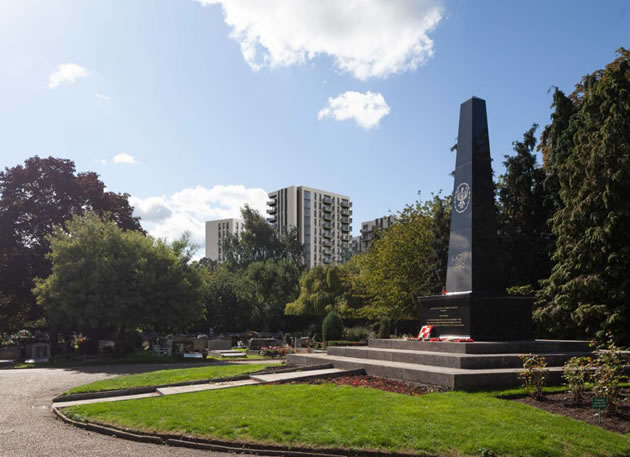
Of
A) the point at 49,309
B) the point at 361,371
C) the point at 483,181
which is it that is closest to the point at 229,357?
the point at 49,309

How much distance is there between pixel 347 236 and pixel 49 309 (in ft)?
375

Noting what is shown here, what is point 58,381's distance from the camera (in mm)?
17438

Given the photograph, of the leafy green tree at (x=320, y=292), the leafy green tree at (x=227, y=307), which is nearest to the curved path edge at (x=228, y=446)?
the leafy green tree at (x=320, y=292)

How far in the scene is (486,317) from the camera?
565 inches

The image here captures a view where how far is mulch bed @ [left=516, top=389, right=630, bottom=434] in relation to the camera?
809cm

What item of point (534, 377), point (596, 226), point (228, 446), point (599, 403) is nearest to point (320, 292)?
point (596, 226)

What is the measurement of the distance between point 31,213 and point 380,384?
94.3 feet

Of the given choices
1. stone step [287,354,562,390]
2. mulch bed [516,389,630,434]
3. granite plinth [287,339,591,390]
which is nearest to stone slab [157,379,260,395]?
granite plinth [287,339,591,390]

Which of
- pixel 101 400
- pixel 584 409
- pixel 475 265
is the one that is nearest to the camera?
pixel 584 409

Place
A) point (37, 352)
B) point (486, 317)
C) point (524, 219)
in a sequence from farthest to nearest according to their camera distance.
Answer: point (524, 219) < point (37, 352) < point (486, 317)

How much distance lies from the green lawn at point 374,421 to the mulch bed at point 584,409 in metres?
0.43

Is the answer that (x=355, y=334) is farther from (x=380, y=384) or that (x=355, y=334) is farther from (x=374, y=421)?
(x=374, y=421)

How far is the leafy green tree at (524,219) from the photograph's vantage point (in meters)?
28.2

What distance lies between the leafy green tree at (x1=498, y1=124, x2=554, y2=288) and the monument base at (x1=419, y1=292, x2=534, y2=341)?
13033 mm
